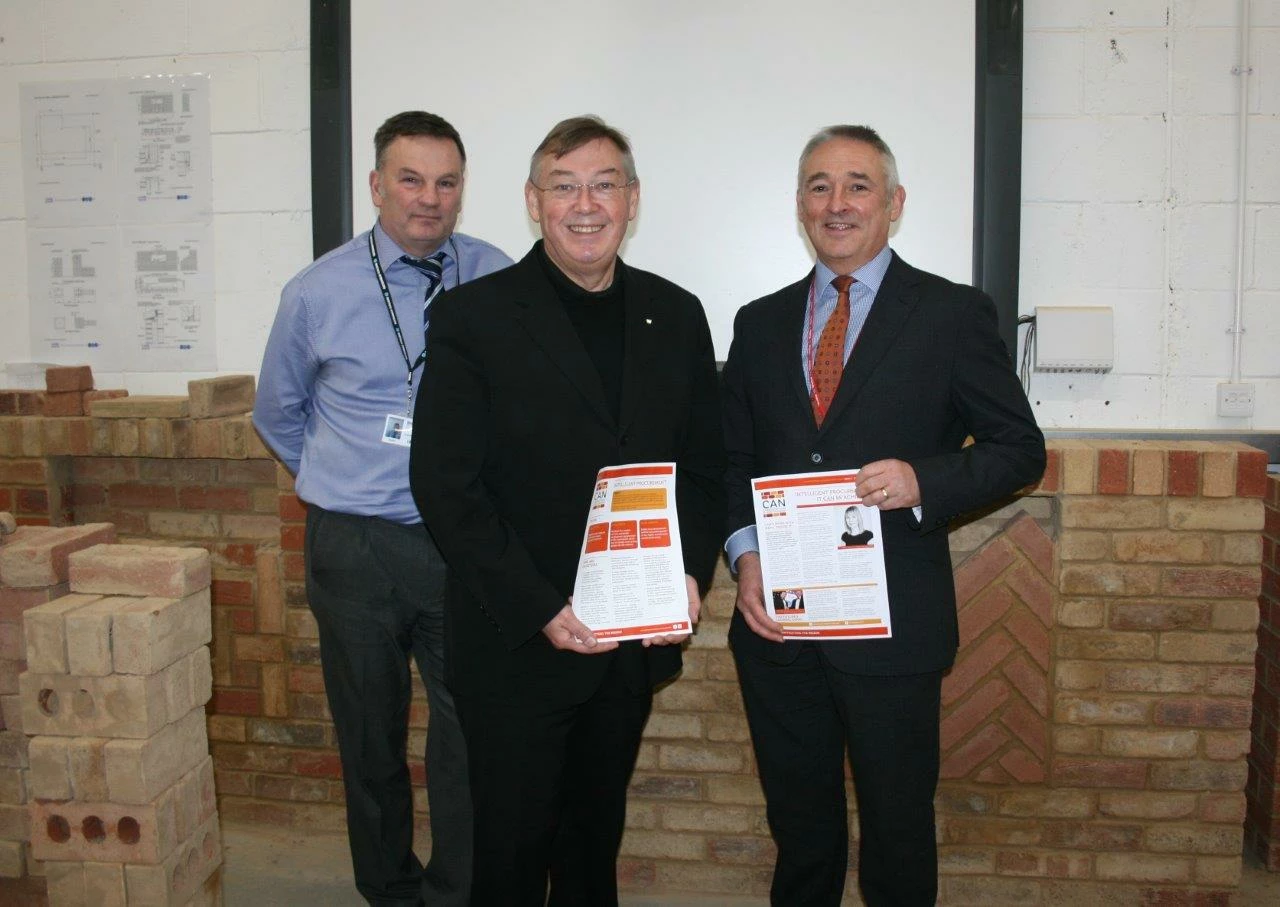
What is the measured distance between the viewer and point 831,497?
2.05 meters

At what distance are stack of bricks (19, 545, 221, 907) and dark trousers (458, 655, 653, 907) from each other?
2.35 feet

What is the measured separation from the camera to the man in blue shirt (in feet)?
8.05

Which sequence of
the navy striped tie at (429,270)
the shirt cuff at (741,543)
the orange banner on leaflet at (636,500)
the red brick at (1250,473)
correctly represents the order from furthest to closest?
the red brick at (1250,473) < the navy striped tie at (429,270) < the shirt cuff at (741,543) < the orange banner on leaflet at (636,500)

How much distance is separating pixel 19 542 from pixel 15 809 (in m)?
0.72

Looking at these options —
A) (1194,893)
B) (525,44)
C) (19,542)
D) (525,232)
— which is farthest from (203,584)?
(1194,893)

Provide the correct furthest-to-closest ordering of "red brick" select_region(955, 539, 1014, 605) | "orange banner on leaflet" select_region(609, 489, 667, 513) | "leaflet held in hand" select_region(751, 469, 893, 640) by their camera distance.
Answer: "red brick" select_region(955, 539, 1014, 605) → "leaflet held in hand" select_region(751, 469, 893, 640) → "orange banner on leaflet" select_region(609, 489, 667, 513)

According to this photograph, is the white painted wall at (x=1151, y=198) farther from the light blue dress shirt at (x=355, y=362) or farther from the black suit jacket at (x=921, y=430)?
the black suit jacket at (x=921, y=430)

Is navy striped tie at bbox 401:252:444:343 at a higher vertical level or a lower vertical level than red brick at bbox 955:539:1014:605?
higher

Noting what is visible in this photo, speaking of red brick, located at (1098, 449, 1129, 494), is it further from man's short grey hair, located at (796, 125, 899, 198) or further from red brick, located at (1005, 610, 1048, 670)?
man's short grey hair, located at (796, 125, 899, 198)

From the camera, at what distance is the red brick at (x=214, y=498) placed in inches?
131

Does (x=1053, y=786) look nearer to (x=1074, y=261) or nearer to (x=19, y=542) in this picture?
(x=1074, y=261)

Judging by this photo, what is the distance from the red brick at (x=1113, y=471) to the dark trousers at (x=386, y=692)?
1782 millimetres

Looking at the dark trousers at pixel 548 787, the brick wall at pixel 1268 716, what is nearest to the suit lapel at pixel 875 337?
the dark trousers at pixel 548 787

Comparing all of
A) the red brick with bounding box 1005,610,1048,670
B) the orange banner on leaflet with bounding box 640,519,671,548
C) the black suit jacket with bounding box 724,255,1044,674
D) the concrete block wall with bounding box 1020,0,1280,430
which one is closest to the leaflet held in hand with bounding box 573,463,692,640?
the orange banner on leaflet with bounding box 640,519,671,548
